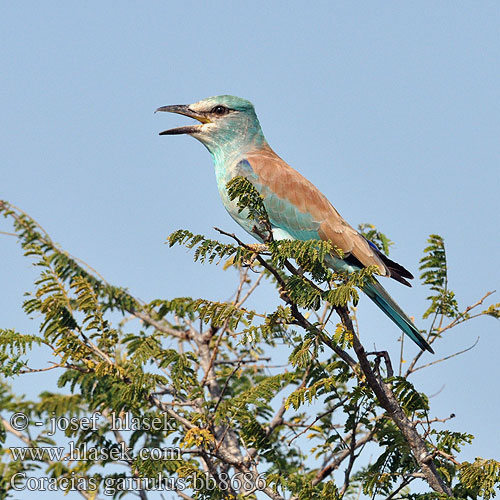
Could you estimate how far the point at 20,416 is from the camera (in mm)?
4203

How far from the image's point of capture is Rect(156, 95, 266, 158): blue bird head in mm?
7277

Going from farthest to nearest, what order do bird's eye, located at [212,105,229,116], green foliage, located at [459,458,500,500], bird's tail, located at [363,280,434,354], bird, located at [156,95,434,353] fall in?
bird's eye, located at [212,105,229,116] < bird, located at [156,95,434,353] < bird's tail, located at [363,280,434,354] < green foliage, located at [459,458,500,500]

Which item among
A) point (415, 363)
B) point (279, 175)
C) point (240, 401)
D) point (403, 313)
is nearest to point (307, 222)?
point (279, 175)

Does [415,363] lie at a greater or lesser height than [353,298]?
greater

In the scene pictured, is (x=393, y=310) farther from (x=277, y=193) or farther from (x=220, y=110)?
(x=220, y=110)

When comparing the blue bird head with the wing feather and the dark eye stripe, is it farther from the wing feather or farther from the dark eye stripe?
the wing feather

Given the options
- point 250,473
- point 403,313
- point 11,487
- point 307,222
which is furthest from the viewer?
point 307,222

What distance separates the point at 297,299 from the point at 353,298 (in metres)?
0.34

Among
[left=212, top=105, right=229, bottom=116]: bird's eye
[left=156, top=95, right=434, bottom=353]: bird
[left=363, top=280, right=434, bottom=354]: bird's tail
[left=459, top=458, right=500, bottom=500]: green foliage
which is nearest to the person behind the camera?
[left=459, top=458, right=500, bottom=500]: green foliage

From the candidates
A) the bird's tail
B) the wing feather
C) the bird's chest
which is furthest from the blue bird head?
the bird's tail

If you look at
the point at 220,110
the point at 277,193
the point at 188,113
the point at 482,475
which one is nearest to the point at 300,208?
the point at 277,193

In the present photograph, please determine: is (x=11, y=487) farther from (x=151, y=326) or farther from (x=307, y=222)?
(x=307, y=222)

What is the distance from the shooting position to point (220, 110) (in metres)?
7.39

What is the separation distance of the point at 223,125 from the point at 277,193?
111 centimetres
